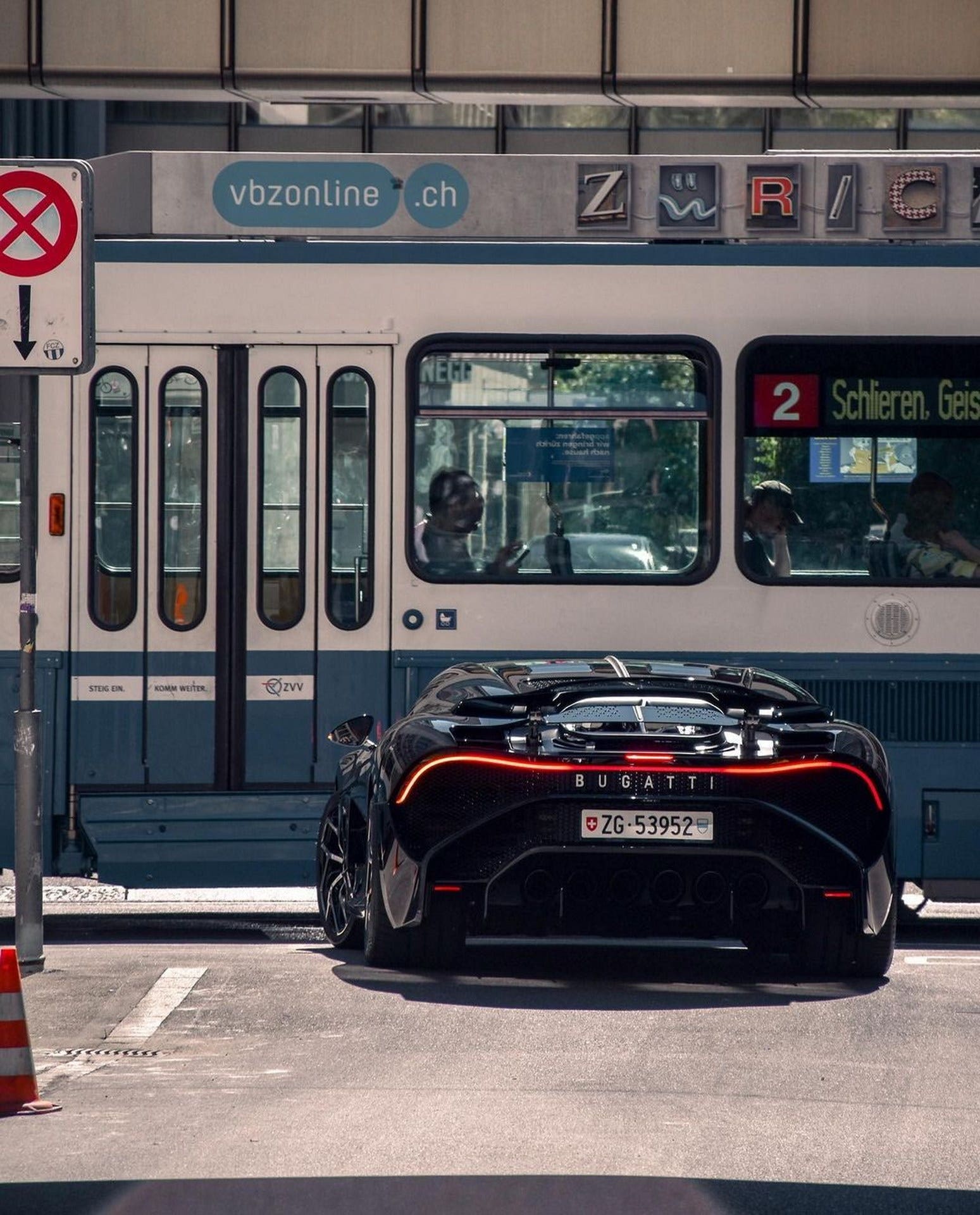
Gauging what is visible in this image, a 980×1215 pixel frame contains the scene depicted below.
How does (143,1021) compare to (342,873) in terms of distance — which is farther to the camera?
(342,873)

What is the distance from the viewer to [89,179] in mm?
9375

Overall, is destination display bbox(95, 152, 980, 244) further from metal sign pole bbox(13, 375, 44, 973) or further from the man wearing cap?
metal sign pole bbox(13, 375, 44, 973)

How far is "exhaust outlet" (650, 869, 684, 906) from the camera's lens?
26.6 feet

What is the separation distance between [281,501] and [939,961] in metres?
3.89

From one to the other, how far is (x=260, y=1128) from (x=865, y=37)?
968 cm

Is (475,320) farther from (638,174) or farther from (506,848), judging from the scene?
(506,848)

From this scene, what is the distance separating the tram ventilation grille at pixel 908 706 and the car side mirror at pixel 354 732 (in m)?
2.64

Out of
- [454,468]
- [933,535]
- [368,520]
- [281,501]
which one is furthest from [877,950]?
[281,501]

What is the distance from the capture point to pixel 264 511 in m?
11.1

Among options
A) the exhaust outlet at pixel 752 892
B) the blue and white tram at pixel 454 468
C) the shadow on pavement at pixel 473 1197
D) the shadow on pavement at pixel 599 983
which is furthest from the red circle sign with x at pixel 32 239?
the shadow on pavement at pixel 473 1197

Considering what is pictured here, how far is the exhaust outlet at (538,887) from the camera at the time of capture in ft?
26.7

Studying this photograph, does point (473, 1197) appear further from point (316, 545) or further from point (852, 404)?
point (852, 404)

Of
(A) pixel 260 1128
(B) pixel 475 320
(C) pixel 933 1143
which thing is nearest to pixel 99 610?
(B) pixel 475 320

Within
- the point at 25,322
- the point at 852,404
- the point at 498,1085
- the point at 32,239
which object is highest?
the point at 32,239
